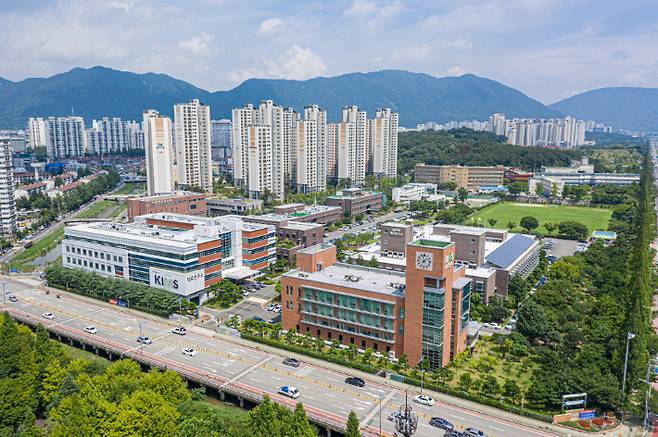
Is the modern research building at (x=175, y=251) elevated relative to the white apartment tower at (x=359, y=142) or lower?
lower

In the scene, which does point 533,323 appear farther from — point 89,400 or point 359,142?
point 359,142

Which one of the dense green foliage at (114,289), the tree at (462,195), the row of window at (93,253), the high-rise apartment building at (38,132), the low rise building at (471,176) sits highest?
the high-rise apartment building at (38,132)

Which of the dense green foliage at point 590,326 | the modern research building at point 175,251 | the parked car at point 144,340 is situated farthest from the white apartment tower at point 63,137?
the dense green foliage at point 590,326

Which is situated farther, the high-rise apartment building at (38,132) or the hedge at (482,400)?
the high-rise apartment building at (38,132)

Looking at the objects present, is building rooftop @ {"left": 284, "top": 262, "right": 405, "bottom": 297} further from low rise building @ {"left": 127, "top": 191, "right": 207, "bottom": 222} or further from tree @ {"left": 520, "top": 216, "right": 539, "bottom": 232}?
tree @ {"left": 520, "top": 216, "right": 539, "bottom": 232}

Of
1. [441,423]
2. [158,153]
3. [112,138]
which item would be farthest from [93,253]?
[112,138]

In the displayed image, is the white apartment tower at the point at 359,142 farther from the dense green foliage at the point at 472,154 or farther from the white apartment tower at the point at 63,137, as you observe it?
the white apartment tower at the point at 63,137

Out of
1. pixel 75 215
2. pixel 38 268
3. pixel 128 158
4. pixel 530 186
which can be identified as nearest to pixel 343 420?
pixel 38 268
